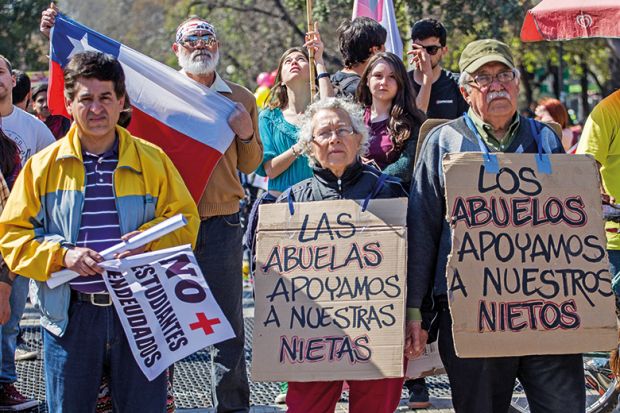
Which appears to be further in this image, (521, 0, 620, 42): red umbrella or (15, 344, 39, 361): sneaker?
(15, 344, 39, 361): sneaker

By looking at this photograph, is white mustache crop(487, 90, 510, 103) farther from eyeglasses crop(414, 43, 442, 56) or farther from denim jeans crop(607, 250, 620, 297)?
eyeglasses crop(414, 43, 442, 56)

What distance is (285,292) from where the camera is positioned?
13.0 ft

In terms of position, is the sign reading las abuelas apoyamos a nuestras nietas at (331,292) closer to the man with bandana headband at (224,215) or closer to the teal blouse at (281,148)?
the man with bandana headband at (224,215)

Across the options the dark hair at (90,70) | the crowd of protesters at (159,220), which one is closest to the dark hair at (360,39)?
the crowd of protesters at (159,220)

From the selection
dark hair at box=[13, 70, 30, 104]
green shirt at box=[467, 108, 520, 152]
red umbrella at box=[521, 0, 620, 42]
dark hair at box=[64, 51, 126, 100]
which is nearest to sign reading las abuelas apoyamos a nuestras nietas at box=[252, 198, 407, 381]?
green shirt at box=[467, 108, 520, 152]

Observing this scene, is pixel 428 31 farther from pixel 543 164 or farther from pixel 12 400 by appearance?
pixel 12 400

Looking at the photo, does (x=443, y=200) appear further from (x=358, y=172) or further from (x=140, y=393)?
(x=140, y=393)

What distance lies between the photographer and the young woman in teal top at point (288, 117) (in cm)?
562

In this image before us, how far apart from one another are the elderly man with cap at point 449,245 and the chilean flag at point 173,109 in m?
1.34

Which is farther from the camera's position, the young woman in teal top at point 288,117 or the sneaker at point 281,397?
the sneaker at point 281,397

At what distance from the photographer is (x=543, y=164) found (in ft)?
12.6

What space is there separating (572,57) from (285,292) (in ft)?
79.8

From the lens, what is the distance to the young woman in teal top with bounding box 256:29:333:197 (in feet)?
18.4

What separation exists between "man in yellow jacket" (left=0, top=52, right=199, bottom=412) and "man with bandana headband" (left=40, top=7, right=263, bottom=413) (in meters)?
1.18
